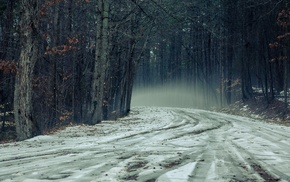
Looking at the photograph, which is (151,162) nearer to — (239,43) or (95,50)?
(95,50)

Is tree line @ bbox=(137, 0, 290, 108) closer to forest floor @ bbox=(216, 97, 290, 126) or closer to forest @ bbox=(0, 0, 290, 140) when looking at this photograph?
forest @ bbox=(0, 0, 290, 140)

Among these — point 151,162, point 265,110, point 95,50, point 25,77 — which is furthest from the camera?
point 265,110

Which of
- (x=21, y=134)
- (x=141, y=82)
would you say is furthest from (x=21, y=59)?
(x=141, y=82)

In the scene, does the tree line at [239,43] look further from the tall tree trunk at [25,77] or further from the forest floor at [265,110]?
the tall tree trunk at [25,77]

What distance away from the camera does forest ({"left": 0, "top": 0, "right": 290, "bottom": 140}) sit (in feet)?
37.1

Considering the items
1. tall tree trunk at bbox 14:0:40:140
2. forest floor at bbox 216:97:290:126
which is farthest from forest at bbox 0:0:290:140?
forest floor at bbox 216:97:290:126

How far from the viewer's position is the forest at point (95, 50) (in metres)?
→ 11.3

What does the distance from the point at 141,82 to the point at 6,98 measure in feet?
208

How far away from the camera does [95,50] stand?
74.7 ft

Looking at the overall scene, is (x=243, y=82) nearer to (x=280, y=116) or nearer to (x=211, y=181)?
(x=280, y=116)

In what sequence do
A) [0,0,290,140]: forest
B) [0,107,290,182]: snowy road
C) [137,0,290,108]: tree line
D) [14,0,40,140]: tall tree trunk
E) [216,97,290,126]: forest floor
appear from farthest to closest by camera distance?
[137,0,290,108]: tree line
[216,97,290,126]: forest floor
[0,0,290,140]: forest
[14,0,40,140]: tall tree trunk
[0,107,290,182]: snowy road

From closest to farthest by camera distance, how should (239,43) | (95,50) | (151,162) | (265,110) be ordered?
(151,162)
(95,50)
(265,110)
(239,43)

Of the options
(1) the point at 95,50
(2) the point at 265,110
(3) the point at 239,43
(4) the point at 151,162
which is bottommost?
(2) the point at 265,110

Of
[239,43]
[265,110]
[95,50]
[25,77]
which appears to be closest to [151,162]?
[25,77]
